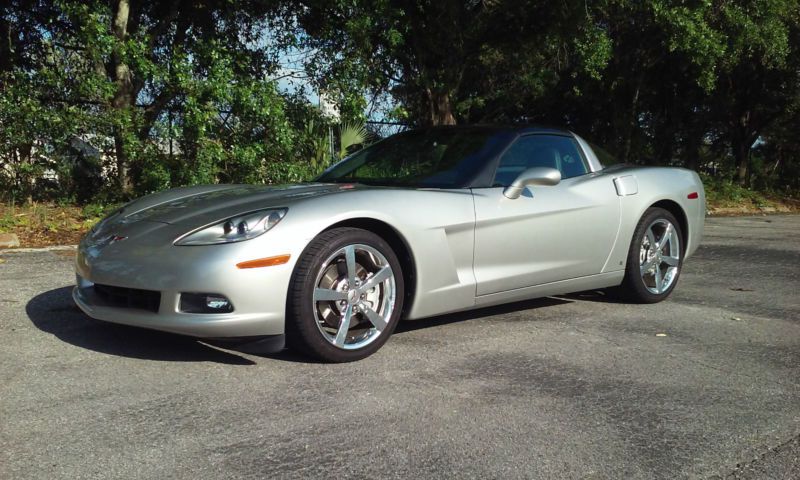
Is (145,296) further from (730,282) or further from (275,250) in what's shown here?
(730,282)

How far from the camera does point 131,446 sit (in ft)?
9.37

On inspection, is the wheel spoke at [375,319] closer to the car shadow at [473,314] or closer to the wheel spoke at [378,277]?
the wheel spoke at [378,277]

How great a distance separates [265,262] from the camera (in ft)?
12.0

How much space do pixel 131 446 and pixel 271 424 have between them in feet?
1.79

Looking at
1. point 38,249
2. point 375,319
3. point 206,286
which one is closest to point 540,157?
point 375,319

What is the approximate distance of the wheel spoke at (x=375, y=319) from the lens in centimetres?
404

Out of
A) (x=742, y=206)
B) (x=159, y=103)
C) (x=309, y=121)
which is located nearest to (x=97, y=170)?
(x=159, y=103)

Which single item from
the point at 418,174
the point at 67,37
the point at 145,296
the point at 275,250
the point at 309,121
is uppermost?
the point at 67,37

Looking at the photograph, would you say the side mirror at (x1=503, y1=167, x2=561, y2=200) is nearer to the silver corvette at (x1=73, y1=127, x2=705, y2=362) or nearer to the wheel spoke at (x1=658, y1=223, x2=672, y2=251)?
the silver corvette at (x1=73, y1=127, x2=705, y2=362)

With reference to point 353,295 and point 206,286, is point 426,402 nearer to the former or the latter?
point 353,295

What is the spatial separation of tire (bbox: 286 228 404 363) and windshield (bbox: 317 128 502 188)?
2.57 feet

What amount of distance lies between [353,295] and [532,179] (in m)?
1.40

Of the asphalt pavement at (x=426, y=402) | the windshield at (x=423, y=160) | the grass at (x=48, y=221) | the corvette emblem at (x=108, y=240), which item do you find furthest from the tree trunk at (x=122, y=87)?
the corvette emblem at (x=108, y=240)

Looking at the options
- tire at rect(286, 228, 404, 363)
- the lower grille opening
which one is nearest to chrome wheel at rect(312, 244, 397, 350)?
tire at rect(286, 228, 404, 363)
